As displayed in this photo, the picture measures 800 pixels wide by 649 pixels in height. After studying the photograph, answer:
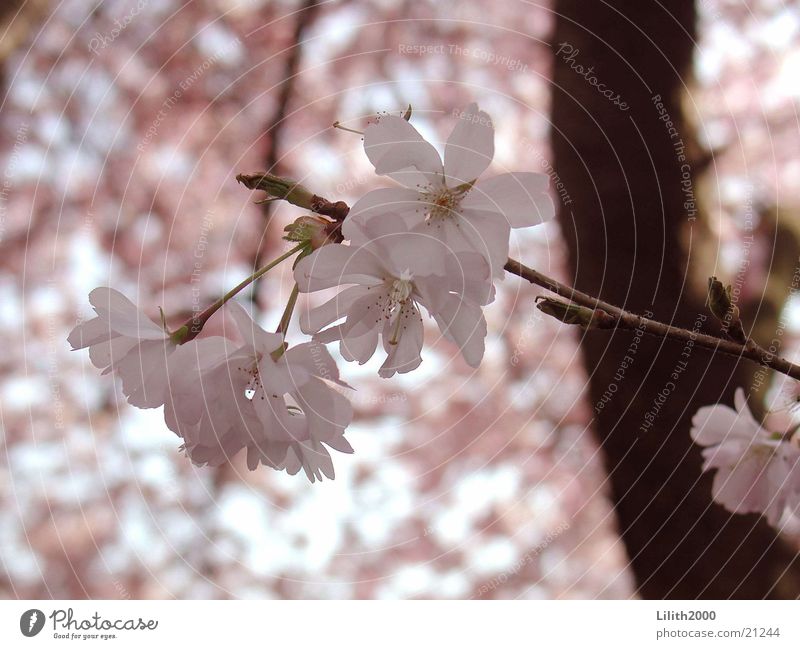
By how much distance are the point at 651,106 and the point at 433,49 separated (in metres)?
0.77

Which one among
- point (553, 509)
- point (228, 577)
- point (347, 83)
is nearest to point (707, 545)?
point (553, 509)

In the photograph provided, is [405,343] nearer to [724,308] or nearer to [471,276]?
[471,276]

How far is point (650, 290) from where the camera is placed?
115 centimetres

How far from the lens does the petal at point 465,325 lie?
326 millimetres

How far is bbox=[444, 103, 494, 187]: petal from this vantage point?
13.3 inches

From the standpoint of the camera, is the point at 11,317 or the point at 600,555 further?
the point at 11,317

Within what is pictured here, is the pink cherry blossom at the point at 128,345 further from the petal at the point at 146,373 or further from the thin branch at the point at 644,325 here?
the thin branch at the point at 644,325

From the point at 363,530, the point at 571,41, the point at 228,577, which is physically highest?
the point at 571,41

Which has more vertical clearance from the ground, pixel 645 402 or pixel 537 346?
pixel 537 346

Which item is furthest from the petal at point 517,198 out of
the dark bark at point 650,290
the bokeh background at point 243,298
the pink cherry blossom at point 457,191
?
the bokeh background at point 243,298

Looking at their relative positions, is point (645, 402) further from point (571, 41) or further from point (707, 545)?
point (571, 41)

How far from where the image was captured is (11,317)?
5.82 ft
